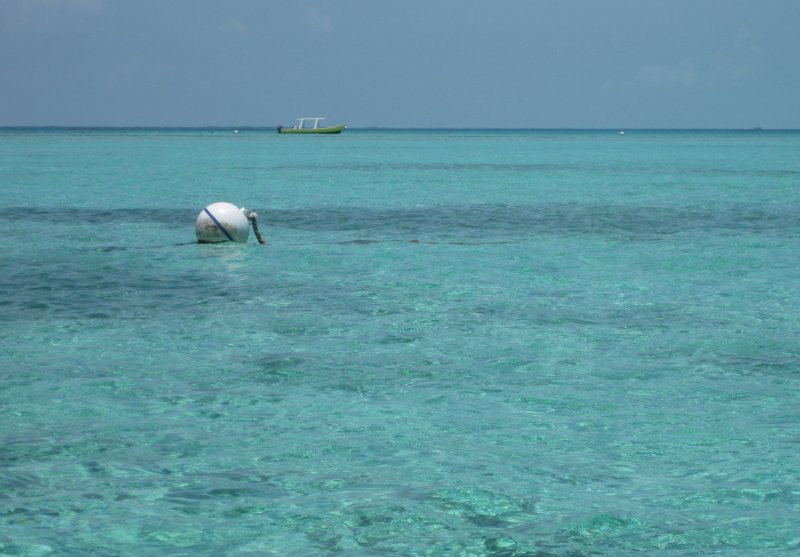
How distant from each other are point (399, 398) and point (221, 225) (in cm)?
1177

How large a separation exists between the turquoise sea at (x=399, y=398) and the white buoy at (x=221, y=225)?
Result: 0.31m

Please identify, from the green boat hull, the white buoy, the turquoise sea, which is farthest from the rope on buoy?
the green boat hull

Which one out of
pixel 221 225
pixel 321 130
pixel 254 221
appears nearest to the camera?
pixel 221 225

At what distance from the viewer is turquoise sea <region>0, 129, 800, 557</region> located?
7.02 m

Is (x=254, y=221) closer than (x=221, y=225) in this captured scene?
No

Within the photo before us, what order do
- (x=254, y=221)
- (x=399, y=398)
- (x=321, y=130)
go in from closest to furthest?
(x=399, y=398) < (x=254, y=221) < (x=321, y=130)

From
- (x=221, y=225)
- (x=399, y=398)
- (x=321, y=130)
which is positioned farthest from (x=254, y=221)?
(x=321, y=130)

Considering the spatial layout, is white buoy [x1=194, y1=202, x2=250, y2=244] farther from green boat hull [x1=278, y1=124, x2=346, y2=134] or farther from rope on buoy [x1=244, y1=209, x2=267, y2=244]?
green boat hull [x1=278, y1=124, x2=346, y2=134]

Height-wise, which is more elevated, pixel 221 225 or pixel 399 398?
pixel 221 225

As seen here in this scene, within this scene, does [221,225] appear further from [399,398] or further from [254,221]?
[399,398]

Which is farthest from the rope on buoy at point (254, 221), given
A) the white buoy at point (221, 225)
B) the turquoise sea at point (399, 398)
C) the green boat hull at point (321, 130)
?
the green boat hull at point (321, 130)

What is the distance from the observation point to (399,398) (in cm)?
1005

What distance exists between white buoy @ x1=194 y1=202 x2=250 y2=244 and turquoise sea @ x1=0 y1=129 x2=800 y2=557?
31 cm

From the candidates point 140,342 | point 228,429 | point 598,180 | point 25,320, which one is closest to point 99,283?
point 25,320
